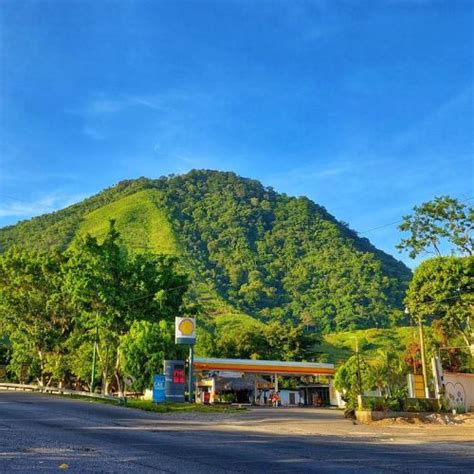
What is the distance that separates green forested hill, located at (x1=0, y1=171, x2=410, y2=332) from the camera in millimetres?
118500

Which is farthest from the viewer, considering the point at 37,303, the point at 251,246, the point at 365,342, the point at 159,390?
the point at 251,246

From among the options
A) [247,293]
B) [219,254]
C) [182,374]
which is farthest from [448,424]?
[219,254]

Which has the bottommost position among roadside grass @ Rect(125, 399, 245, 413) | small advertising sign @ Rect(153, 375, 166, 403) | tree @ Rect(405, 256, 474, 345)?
roadside grass @ Rect(125, 399, 245, 413)

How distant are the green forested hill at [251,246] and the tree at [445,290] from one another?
202ft

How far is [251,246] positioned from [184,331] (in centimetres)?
12485

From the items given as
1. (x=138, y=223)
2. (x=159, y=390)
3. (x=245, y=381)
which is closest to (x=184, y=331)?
(x=159, y=390)

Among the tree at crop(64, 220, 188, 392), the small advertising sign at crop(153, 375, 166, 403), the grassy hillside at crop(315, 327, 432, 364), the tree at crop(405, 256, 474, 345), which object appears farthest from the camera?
the grassy hillside at crop(315, 327, 432, 364)

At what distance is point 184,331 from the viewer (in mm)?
32250

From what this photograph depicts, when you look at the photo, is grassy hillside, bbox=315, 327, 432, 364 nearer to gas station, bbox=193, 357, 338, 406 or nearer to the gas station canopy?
gas station, bbox=193, 357, 338, 406

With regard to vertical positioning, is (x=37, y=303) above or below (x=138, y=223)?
below

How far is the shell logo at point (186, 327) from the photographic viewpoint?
3219 centimetres

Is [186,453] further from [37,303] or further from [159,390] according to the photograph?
[37,303]

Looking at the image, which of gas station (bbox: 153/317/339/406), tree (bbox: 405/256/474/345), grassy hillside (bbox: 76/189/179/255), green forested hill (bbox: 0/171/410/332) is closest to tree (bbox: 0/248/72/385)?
gas station (bbox: 153/317/339/406)

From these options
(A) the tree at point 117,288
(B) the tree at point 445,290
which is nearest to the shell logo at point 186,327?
(A) the tree at point 117,288
